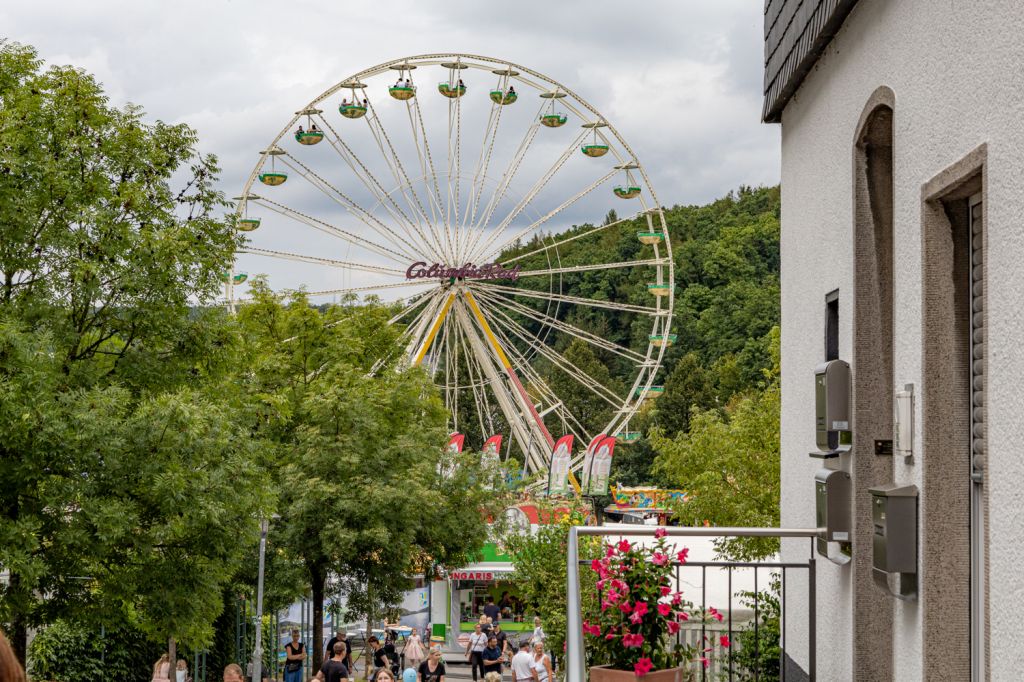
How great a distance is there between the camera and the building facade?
363 cm

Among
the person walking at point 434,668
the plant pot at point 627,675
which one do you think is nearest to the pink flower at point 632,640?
the plant pot at point 627,675

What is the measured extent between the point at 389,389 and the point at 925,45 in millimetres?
22321

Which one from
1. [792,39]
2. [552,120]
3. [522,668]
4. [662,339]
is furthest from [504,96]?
[792,39]

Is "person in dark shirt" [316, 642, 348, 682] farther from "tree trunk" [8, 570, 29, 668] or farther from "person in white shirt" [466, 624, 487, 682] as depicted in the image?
"person in white shirt" [466, 624, 487, 682]

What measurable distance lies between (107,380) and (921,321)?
10456 mm

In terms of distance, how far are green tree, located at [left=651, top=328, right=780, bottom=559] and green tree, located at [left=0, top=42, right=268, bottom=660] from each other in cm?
726

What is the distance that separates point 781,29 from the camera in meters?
7.95

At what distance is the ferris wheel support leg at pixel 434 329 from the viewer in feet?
113

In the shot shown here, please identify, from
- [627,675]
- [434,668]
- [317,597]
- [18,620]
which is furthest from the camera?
[317,597]

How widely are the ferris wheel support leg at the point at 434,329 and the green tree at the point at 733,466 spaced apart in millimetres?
14102

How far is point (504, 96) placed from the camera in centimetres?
3656

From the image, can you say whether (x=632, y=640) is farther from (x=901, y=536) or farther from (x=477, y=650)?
(x=477, y=650)

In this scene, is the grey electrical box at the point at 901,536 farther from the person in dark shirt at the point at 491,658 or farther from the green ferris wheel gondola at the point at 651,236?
the green ferris wheel gondola at the point at 651,236

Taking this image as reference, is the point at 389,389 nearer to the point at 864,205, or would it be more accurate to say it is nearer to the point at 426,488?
the point at 426,488
